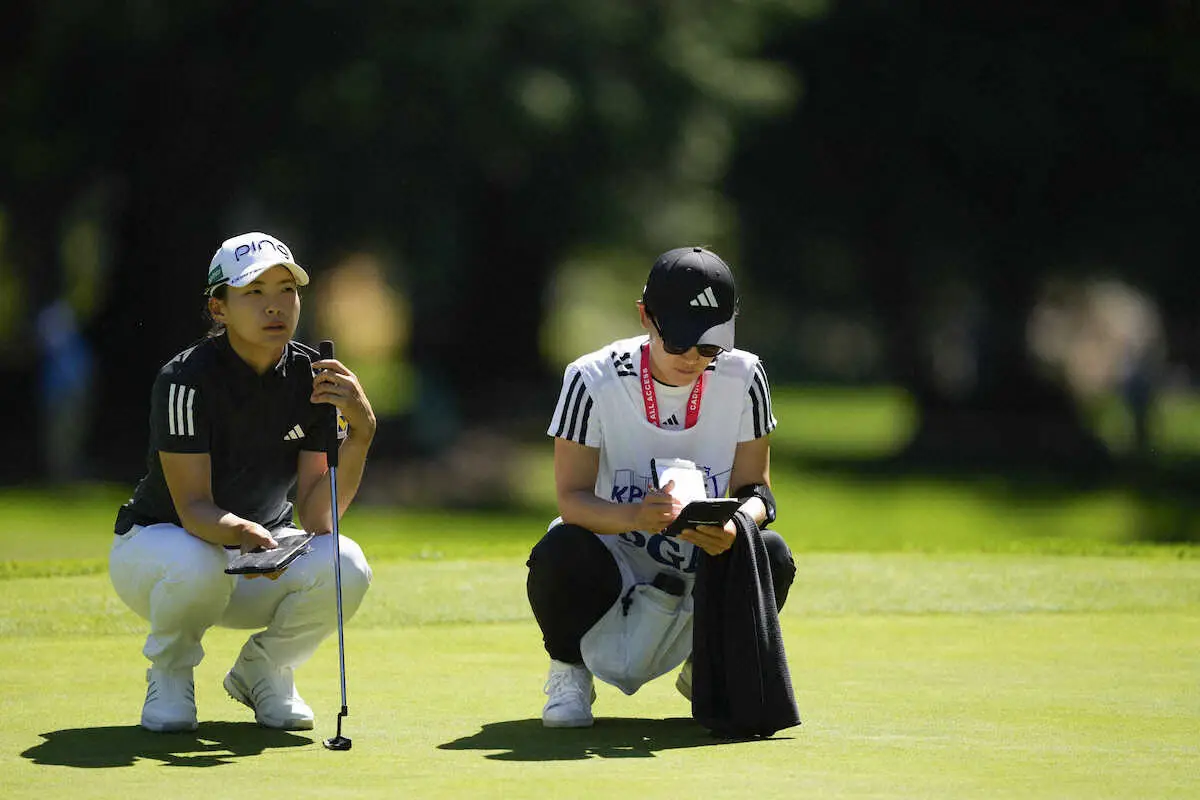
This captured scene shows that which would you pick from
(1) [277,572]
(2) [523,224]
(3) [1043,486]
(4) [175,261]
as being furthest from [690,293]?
(3) [1043,486]

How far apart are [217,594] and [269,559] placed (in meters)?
0.44

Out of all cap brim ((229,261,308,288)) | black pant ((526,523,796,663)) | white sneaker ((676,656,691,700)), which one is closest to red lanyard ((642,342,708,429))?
black pant ((526,523,796,663))

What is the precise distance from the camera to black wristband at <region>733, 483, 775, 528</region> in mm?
6094

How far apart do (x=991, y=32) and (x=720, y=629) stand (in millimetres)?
23665

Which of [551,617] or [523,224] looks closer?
[551,617]

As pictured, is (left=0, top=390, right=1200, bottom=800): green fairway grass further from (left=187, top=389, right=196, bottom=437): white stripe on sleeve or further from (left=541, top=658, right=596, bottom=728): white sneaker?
(left=187, top=389, right=196, bottom=437): white stripe on sleeve

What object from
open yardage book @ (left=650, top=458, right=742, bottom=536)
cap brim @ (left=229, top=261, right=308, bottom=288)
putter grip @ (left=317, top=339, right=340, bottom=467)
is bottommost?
open yardage book @ (left=650, top=458, right=742, bottom=536)

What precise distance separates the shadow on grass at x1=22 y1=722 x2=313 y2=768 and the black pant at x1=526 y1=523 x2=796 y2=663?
0.87 meters

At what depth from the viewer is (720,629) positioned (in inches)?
229

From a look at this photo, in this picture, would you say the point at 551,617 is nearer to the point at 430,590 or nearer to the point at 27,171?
the point at 430,590

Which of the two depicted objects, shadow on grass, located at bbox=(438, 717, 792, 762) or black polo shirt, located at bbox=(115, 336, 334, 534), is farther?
black polo shirt, located at bbox=(115, 336, 334, 534)

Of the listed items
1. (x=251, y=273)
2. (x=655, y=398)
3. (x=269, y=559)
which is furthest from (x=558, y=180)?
(x=269, y=559)

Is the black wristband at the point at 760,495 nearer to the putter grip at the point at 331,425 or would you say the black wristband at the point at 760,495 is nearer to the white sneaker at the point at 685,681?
the white sneaker at the point at 685,681

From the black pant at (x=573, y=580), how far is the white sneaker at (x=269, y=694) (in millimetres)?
776
